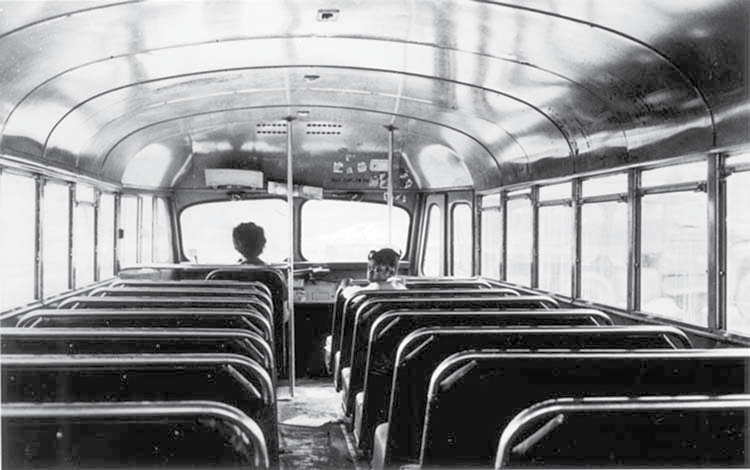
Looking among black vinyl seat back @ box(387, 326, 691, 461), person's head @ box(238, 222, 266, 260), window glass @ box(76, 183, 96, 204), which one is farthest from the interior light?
window glass @ box(76, 183, 96, 204)

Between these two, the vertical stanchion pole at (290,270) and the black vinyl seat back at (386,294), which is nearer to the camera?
the black vinyl seat back at (386,294)

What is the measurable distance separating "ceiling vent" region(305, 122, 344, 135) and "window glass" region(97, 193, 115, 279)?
7.28ft

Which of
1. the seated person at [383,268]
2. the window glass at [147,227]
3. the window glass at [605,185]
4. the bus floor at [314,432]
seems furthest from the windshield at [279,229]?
the window glass at [605,185]

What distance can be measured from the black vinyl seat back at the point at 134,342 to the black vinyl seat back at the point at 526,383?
3.25 ft

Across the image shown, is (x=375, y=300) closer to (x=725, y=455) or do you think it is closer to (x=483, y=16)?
(x=483, y=16)

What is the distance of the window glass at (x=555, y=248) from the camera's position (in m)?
6.70

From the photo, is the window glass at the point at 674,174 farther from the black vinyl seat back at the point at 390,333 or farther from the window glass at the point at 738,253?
the black vinyl seat back at the point at 390,333

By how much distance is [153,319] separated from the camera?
165 inches

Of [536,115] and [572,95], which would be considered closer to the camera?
[572,95]

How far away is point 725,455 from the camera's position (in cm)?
212

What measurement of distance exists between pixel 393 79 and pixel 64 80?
243 centimetres

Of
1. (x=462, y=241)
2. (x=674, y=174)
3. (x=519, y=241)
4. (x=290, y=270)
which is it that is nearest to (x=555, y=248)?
(x=519, y=241)

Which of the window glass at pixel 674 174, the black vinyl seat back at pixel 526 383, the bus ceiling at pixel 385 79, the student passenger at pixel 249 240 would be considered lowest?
the black vinyl seat back at pixel 526 383

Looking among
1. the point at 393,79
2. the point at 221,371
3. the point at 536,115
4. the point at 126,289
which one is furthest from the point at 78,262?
the point at 221,371
